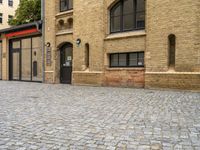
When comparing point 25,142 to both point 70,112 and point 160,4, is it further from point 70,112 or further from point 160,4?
point 160,4

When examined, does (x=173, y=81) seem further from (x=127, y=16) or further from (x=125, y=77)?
(x=127, y=16)

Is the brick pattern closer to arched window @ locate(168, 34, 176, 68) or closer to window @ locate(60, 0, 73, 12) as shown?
arched window @ locate(168, 34, 176, 68)

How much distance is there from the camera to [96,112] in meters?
6.77

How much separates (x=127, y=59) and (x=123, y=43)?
2.89 ft

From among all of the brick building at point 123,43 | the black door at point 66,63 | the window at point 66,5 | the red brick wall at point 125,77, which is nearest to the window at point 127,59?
Result: the brick building at point 123,43

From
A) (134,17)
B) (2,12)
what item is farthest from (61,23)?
(2,12)

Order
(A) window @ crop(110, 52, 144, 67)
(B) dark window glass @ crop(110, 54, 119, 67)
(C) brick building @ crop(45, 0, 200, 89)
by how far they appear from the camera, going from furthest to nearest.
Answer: (B) dark window glass @ crop(110, 54, 119, 67)
(A) window @ crop(110, 52, 144, 67)
(C) brick building @ crop(45, 0, 200, 89)

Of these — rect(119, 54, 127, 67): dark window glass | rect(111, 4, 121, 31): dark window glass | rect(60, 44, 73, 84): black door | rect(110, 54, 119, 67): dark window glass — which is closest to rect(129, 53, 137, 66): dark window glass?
rect(119, 54, 127, 67): dark window glass

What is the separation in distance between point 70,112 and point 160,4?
779 cm

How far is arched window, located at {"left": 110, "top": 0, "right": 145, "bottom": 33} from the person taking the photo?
528 inches

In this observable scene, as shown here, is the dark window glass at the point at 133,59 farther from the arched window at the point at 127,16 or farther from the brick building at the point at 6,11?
the brick building at the point at 6,11

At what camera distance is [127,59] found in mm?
13727

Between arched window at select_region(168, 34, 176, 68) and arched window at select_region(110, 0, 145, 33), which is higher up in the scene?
arched window at select_region(110, 0, 145, 33)

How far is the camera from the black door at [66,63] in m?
17.2
